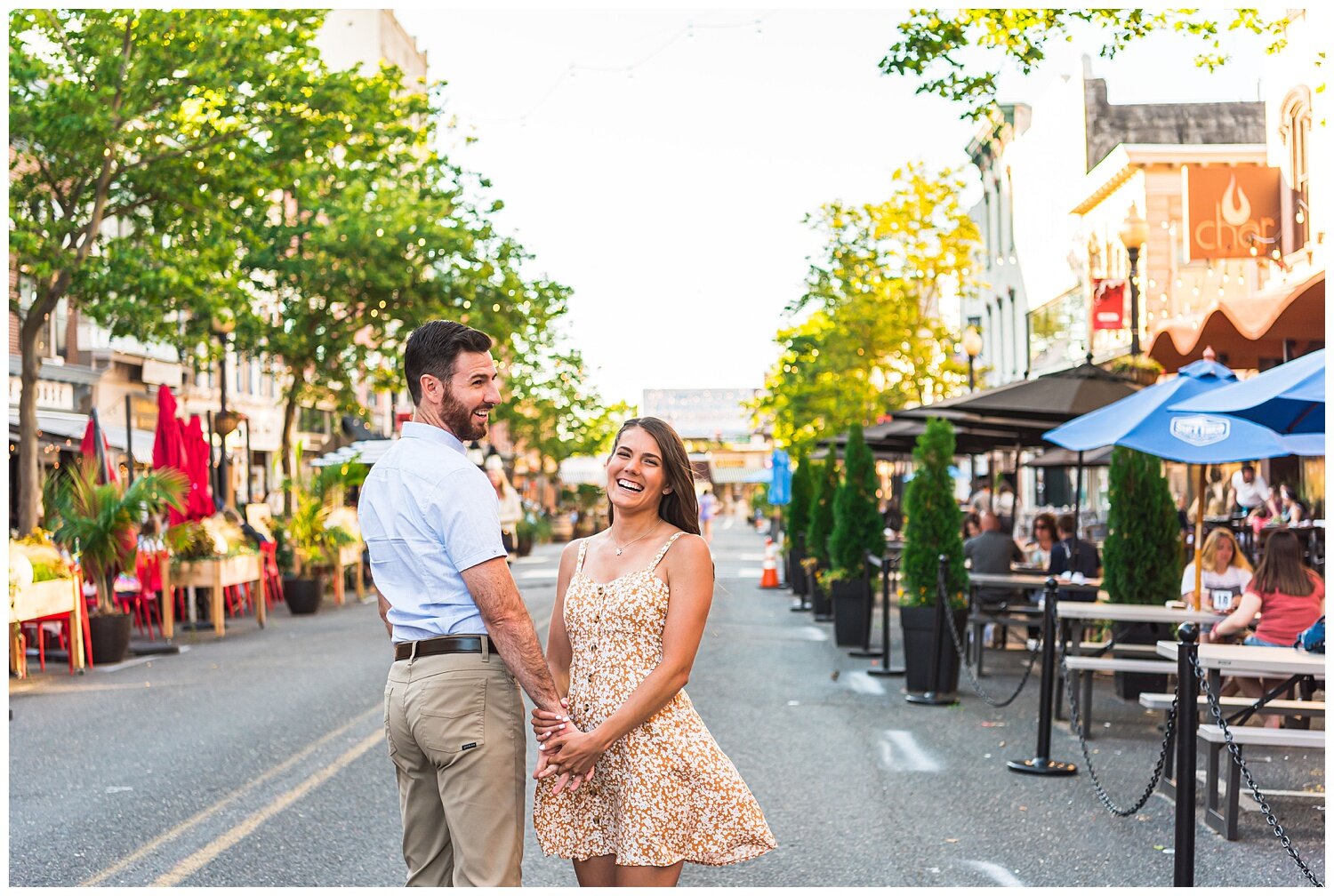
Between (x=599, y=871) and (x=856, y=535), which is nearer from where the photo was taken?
(x=599, y=871)

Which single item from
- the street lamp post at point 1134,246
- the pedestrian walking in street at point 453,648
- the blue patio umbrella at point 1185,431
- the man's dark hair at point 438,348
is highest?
the street lamp post at point 1134,246

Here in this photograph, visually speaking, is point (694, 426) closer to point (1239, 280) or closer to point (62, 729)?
point (1239, 280)

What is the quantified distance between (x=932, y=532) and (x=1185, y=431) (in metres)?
2.67

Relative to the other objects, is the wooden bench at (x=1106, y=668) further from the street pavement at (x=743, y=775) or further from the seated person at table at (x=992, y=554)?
the seated person at table at (x=992, y=554)

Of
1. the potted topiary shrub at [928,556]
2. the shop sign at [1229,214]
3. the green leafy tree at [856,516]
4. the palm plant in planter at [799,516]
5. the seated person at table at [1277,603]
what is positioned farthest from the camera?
the palm plant in planter at [799,516]

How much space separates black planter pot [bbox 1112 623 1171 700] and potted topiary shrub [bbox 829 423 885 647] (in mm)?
3985

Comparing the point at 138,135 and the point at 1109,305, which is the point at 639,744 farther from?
the point at 1109,305

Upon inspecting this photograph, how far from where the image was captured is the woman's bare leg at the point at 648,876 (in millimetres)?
4051

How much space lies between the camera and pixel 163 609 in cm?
1678

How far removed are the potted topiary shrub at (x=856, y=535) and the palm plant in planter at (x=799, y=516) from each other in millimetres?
7938

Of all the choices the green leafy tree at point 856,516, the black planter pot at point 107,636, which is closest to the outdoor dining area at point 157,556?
the black planter pot at point 107,636

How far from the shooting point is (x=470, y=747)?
3.93 meters

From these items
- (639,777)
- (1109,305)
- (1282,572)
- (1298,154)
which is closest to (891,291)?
(1109,305)

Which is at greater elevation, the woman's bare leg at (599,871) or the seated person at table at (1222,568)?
the seated person at table at (1222,568)
